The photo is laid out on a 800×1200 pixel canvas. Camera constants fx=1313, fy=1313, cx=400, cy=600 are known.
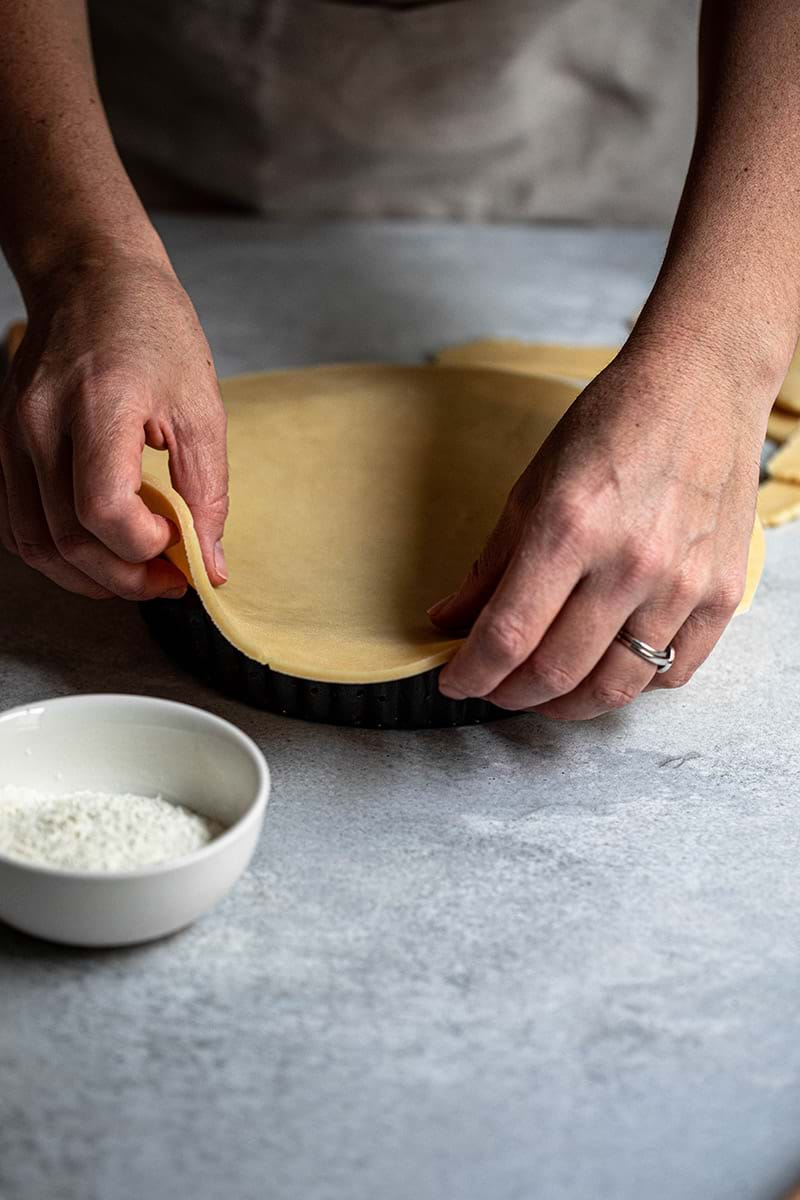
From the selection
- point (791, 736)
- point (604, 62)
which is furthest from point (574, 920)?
point (604, 62)

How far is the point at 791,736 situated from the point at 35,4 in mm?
1003

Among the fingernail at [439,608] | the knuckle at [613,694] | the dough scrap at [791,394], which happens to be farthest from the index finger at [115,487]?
the dough scrap at [791,394]

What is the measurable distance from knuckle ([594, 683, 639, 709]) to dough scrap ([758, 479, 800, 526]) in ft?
1.74

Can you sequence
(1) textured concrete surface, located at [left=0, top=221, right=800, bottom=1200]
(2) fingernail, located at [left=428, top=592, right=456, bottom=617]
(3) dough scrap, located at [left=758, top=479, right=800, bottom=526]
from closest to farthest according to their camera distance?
(1) textured concrete surface, located at [left=0, top=221, right=800, bottom=1200]
(2) fingernail, located at [left=428, top=592, right=456, bottom=617]
(3) dough scrap, located at [left=758, top=479, right=800, bottom=526]

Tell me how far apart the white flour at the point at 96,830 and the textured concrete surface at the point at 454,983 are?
0.08m

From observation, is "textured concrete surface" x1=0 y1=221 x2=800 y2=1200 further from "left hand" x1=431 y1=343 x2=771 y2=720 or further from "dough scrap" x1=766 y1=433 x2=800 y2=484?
"dough scrap" x1=766 y1=433 x2=800 y2=484

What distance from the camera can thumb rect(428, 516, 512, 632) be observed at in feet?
3.08

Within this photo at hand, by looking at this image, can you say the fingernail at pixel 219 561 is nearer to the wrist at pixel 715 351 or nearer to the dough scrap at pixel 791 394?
the wrist at pixel 715 351

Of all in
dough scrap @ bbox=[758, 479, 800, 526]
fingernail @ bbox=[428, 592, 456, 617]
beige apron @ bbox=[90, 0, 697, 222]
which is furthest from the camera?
beige apron @ bbox=[90, 0, 697, 222]

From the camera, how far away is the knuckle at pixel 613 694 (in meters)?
0.96

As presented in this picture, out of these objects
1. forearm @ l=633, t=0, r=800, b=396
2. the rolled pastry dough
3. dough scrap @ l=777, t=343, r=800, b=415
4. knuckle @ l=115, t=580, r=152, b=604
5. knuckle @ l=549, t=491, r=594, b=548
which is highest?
forearm @ l=633, t=0, r=800, b=396

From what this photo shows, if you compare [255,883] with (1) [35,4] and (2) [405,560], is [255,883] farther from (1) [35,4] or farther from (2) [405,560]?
(1) [35,4]

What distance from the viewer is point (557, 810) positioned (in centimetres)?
98

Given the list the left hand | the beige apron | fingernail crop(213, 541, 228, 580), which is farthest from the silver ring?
the beige apron
